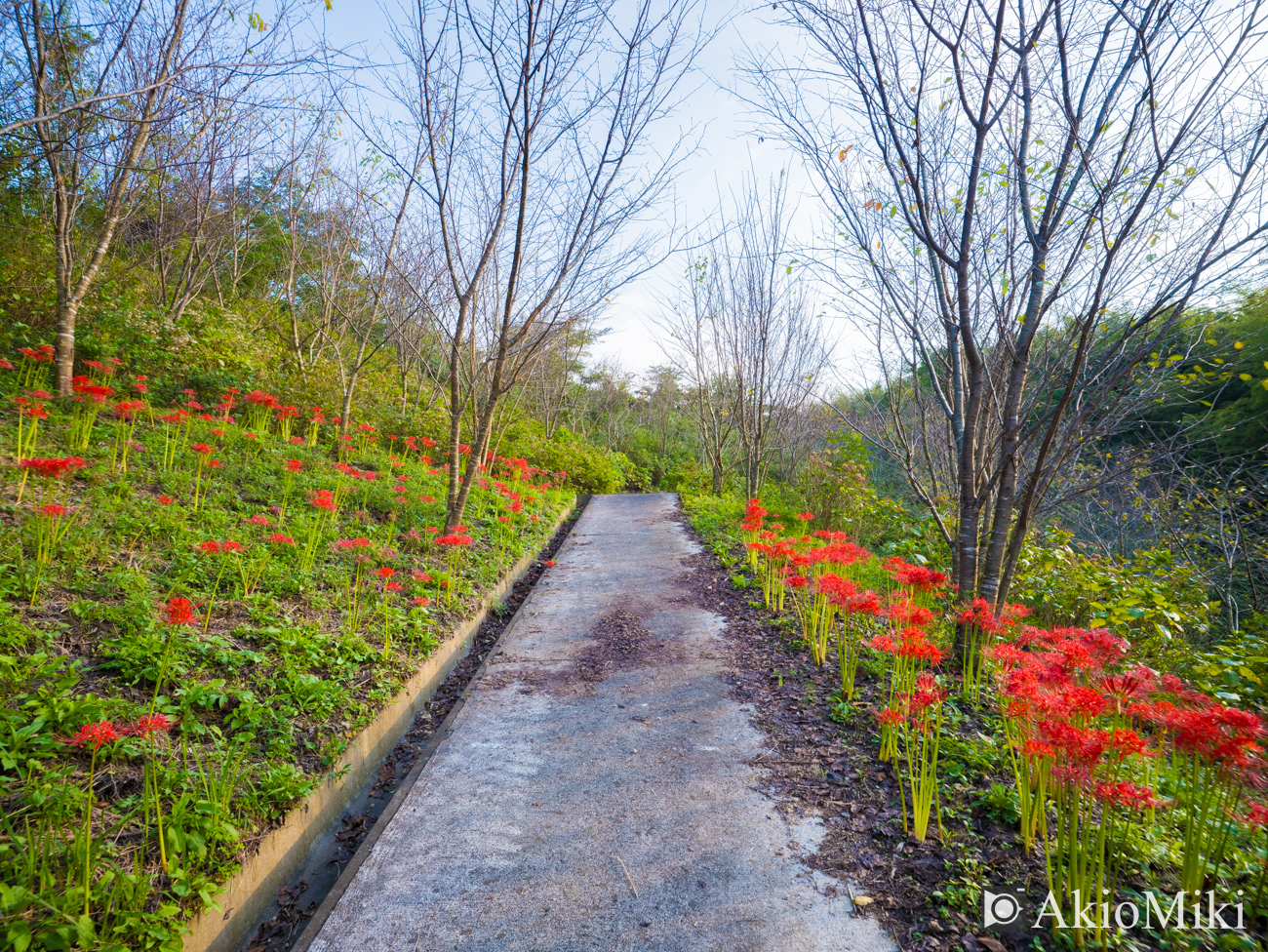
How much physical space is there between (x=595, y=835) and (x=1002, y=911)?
1.40m

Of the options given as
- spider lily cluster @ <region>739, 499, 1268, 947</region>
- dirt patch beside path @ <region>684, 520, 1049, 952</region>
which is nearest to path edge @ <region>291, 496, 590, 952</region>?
dirt patch beside path @ <region>684, 520, 1049, 952</region>

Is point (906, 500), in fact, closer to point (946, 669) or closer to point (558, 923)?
point (946, 669)

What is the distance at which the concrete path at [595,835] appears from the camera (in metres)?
1.72

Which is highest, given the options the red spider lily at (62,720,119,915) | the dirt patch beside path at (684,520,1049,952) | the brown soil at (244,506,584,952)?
the red spider lily at (62,720,119,915)

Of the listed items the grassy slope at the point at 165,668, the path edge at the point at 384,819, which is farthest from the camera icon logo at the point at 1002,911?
the grassy slope at the point at 165,668

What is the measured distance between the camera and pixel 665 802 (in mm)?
2311

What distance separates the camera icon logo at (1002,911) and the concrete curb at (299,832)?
88.8 inches

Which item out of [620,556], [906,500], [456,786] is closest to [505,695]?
[456,786]

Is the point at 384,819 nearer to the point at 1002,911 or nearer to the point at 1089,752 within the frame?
the point at 1002,911

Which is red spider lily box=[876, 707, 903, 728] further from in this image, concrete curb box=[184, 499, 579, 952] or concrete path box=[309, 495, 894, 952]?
concrete curb box=[184, 499, 579, 952]

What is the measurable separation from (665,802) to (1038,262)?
3442 mm

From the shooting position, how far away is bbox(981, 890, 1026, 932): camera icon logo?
166cm

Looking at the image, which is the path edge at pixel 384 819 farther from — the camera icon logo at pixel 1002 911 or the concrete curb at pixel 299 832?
the camera icon logo at pixel 1002 911

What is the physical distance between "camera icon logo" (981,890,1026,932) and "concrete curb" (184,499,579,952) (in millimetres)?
2255
